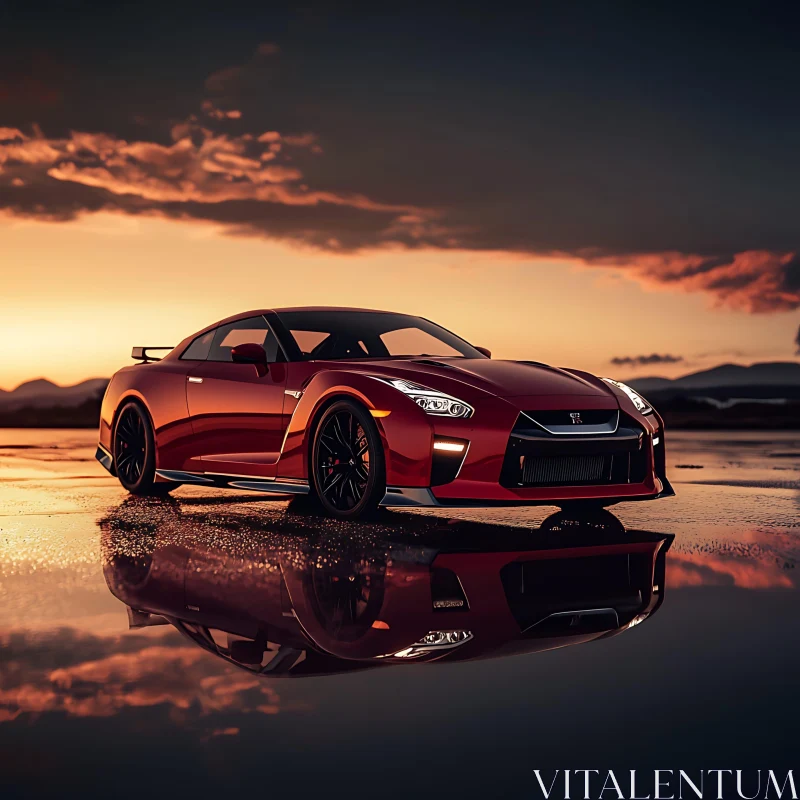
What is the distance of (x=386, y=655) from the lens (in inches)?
157

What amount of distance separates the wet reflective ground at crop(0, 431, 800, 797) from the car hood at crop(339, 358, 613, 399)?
0.93 m

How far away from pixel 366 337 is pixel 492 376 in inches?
62.3

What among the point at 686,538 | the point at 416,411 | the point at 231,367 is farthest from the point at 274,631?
the point at 231,367

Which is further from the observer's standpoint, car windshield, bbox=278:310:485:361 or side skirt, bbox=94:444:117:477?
side skirt, bbox=94:444:117:477

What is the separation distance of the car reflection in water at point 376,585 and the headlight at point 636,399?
825mm

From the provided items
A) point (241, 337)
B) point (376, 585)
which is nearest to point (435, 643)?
point (376, 585)

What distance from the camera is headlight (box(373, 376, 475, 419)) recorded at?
724cm

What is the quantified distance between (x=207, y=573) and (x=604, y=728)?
303 centimetres

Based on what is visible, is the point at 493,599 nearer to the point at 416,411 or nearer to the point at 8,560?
the point at 416,411

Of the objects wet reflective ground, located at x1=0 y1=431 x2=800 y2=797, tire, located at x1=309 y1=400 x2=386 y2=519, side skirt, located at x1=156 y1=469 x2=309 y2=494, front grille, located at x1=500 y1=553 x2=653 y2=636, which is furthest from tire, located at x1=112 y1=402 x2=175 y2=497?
front grille, located at x1=500 y1=553 x2=653 y2=636

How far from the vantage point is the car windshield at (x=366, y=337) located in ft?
28.9

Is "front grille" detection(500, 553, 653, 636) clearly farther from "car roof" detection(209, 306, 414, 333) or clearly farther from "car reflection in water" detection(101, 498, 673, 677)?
"car roof" detection(209, 306, 414, 333)

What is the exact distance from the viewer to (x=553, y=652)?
13.3ft

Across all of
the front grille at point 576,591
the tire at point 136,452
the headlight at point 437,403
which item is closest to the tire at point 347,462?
the headlight at point 437,403
